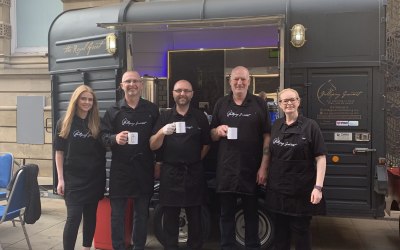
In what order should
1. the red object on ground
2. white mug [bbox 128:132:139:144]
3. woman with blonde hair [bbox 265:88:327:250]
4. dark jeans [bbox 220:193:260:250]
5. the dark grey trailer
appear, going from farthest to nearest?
the red object on ground < the dark grey trailer < dark jeans [bbox 220:193:260:250] < white mug [bbox 128:132:139:144] < woman with blonde hair [bbox 265:88:327:250]

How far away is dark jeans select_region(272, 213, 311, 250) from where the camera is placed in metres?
3.87

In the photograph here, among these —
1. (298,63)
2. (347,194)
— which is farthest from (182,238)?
(298,63)

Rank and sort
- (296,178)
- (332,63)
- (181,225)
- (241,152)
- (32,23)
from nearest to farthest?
(296,178) → (241,152) → (332,63) → (181,225) → (32,23)

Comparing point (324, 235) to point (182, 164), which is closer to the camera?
point (182, 164)

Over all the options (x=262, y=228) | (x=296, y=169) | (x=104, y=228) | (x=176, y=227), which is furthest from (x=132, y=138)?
(x=262, y=228)

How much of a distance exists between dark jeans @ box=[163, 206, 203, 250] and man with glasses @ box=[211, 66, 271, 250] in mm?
256

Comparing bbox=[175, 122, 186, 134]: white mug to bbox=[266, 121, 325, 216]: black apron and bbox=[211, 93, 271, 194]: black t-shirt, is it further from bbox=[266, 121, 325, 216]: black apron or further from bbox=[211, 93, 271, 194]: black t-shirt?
bbox=[266, 121, 325, 216]: black apron

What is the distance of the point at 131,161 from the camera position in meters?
4.16

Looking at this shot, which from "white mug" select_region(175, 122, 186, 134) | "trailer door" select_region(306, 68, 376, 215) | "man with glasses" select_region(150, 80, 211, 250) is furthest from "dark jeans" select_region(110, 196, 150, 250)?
"trailer door" select_region(306, 68, 376, 215)

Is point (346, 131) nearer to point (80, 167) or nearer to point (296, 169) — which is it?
point (296, 169)

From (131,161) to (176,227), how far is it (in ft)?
A: 2.57

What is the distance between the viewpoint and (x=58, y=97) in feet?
21.8

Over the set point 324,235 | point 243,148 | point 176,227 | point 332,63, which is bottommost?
point 324,235

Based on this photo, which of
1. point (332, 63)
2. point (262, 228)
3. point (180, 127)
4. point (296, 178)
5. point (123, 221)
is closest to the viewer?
point (296, 178)
